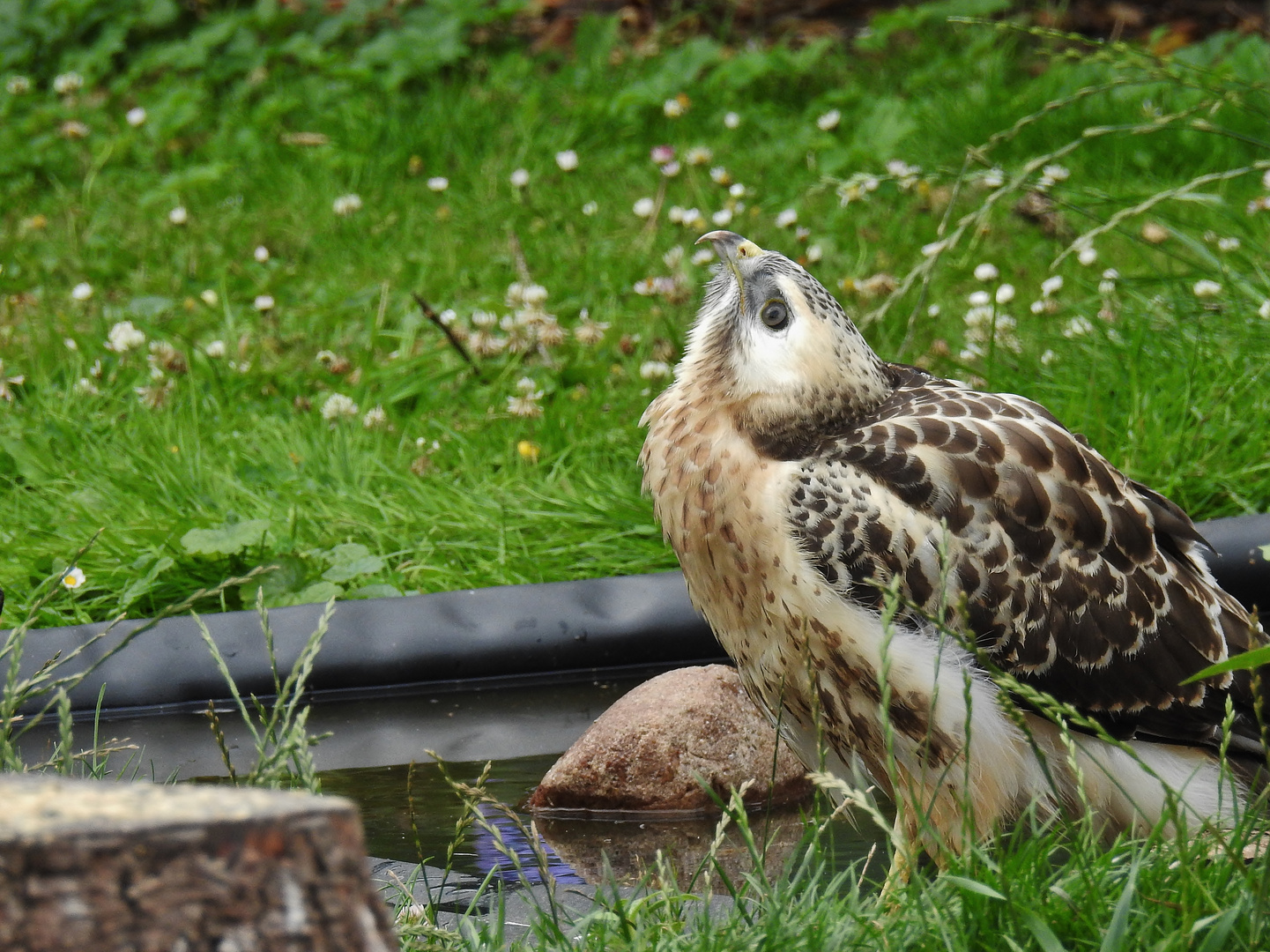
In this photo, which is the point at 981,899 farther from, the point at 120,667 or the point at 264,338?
the point at 264,338

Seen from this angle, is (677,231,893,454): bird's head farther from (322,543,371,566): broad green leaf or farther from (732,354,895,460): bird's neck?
(322,543,371,566): broad green leaf

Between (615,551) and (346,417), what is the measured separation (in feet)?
4.15

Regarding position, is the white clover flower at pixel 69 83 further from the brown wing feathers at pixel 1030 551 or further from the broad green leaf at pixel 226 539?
the brown wing feathers at pixel 1030 551

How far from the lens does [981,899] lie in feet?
7.19

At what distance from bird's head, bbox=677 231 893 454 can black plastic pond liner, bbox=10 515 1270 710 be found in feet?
4.53

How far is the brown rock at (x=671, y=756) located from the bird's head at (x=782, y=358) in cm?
83

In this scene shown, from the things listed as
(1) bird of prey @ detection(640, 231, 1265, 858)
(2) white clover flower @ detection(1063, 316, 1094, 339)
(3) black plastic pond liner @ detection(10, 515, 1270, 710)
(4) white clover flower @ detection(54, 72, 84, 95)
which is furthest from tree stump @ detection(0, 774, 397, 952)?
(4) white clover flower @ detection(54, 72, 84, 95)

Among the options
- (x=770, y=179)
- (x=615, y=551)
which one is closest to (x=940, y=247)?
(x=615, y=551)

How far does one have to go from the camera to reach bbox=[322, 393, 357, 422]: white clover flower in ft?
18.3

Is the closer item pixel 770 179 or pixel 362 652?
pixel 362 652

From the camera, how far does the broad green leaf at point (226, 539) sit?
15.1ft

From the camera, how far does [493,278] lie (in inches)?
287

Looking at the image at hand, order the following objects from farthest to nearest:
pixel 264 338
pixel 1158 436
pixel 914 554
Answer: pixel 264 338
pixel 1158 436
pixel 914 554

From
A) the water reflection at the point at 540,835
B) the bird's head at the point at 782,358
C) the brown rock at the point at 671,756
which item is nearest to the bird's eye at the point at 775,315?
the bird's head at the point at 782,358
